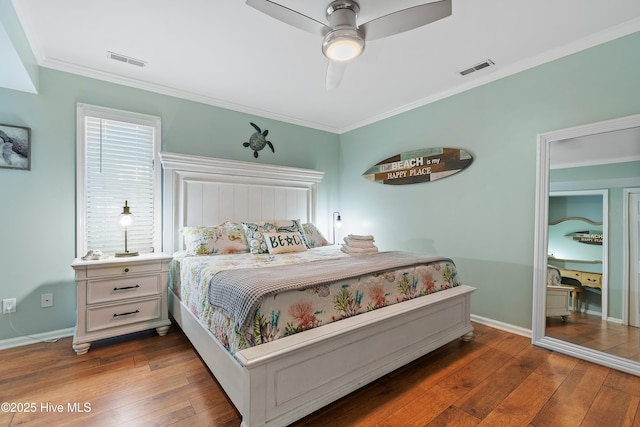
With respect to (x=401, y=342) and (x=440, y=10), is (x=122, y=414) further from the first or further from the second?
(x=440, y=10)

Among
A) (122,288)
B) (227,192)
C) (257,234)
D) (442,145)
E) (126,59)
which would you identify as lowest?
(122,288)

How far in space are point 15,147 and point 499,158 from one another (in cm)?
442

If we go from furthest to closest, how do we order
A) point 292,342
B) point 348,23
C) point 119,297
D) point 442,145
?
point 442,145, point 119,297, point 348,23, point 292,342

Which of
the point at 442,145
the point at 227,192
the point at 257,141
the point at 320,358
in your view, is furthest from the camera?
the point at 257,141

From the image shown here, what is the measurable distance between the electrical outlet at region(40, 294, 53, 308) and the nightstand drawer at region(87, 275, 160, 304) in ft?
1.99

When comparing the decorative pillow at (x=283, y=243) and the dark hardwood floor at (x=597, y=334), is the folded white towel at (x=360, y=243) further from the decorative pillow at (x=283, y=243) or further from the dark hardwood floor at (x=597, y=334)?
the dark hardwood floor at (x=597, y=334)

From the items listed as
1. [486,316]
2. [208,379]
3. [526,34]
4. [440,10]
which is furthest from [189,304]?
[526,34]

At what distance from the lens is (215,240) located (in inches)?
117

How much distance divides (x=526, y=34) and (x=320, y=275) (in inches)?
97.0

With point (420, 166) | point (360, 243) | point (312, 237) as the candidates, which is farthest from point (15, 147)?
point (420, 166)

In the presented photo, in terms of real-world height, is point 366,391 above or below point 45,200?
below

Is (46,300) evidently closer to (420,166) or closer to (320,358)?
(320,358)

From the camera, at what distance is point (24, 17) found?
2.06 meters

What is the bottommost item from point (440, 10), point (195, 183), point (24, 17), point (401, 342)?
point (401, 342)
